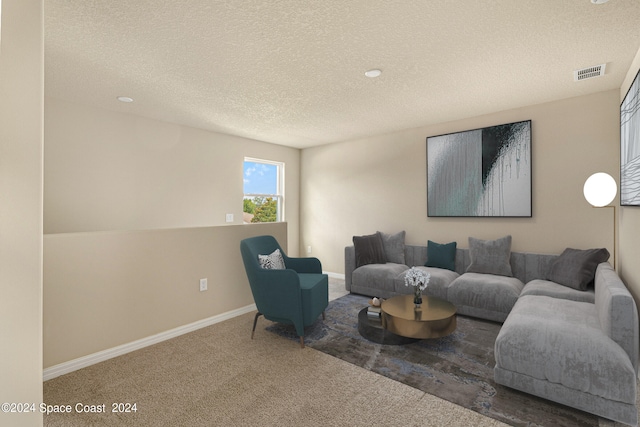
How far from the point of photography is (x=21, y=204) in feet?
3.87

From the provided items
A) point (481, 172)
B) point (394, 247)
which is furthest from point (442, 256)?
point (481, 172)

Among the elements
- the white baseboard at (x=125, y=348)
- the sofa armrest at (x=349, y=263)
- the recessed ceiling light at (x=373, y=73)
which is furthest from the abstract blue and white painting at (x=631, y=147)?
the white baseboard at (x=125, y=348)

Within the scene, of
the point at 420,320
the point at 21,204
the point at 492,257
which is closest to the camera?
the point at 21,204

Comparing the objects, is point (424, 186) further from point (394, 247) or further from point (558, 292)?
point (558, 292)

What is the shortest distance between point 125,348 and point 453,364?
300 centimetres

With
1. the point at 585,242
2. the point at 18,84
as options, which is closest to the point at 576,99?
the point at 585,242

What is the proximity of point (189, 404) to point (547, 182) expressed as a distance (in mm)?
4500

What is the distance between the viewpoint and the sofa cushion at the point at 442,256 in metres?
4.27

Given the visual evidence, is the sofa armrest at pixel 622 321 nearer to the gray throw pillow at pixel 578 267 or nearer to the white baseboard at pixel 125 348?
the gray throw pillow at pixel 578 267

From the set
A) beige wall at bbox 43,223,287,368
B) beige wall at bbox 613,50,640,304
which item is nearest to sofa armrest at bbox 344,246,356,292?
beige wall at bbox 43,223,287,368

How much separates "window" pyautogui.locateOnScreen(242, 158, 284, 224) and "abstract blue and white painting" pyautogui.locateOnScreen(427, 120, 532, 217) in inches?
116

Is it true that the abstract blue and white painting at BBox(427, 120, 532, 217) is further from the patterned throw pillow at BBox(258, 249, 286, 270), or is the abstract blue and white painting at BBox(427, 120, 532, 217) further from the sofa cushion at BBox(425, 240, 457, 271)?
the patterned throw pillow at BBox(258, 249, 286, 270)

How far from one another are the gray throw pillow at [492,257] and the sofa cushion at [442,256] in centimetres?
27

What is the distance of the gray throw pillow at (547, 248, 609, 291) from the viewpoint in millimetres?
3072
